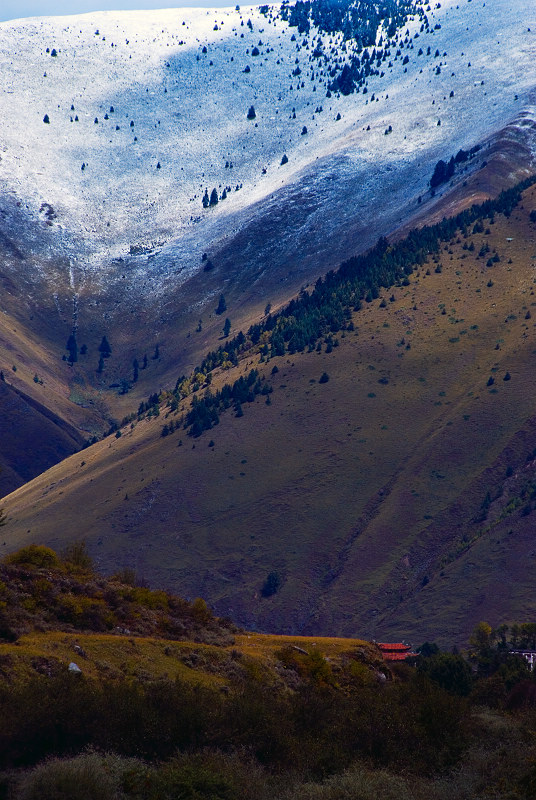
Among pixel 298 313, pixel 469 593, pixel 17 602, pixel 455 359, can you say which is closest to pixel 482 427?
pixel 455 359

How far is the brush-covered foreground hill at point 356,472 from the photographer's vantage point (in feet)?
351

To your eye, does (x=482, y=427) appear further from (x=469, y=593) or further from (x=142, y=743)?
(x=142, y=743)

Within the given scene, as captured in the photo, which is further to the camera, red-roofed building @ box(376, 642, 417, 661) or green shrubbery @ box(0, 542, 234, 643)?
red-roofed building @ box(376, 642, 417, 661)

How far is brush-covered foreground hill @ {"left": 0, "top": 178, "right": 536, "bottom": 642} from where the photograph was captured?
107000mm

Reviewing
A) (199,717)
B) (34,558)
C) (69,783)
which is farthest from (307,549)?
(69,783)

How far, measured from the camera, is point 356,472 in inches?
4793

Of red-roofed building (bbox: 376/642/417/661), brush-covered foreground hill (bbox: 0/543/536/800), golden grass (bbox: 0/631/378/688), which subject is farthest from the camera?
red-roofed building (bbox: 376/642/417/661)

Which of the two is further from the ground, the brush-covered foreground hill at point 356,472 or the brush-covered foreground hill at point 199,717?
the brush-covered foreground hill at point 356,472

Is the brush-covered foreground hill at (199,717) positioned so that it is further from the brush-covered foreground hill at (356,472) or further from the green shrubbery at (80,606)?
the brush-covered foreground hill at (356,472)

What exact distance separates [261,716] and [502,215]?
143420mm

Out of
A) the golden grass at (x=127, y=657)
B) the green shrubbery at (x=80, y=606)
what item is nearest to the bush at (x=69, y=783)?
the golden grass at (x=127, y=657)

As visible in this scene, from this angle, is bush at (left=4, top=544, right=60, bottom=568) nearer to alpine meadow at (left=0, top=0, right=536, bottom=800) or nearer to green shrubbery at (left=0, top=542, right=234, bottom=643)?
green shrubbery at (left=0, top=542, right=234, bottom=643)

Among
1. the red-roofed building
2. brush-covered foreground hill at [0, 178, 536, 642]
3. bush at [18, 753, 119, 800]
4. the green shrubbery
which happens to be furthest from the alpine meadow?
the red-roofed building

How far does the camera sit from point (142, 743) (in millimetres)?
35031
